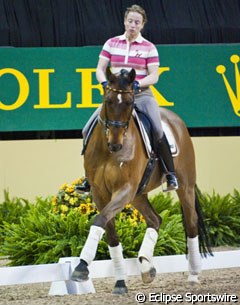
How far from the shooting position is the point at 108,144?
301 inches

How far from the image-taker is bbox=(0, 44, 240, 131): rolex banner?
47.3 ft

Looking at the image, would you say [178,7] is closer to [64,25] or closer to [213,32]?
[213,32]

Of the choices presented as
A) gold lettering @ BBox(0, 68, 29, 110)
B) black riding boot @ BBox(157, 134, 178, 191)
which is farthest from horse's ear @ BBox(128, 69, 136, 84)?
gold lettering @ BBox(0, 68, 29, 110)

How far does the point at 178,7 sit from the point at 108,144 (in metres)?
7.33

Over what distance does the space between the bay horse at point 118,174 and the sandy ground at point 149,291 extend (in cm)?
31

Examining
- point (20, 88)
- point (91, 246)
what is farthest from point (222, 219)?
point (91, 246)

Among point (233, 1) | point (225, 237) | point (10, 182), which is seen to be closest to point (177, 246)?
point (225, 237)

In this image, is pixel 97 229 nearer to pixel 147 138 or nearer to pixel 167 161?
pixel 147 138

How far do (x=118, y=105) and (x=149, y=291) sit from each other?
1978mm

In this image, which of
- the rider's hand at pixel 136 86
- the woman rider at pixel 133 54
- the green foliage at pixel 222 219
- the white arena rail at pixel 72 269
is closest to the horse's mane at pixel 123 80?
the rider's hand at pixel 136 86

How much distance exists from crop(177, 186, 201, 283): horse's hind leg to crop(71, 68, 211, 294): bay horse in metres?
0.01

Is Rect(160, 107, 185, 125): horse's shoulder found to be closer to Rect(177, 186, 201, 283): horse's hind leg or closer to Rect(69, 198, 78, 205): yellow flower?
Rect(177, 186, 201, 283): horse's hind leg

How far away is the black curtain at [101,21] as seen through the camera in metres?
14.3

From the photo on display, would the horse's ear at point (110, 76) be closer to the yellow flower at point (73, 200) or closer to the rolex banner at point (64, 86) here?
the yellow flower at point (73, 200)
